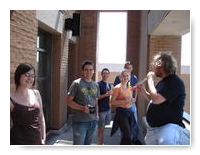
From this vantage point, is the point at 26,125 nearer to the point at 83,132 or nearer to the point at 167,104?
the point at 83,132

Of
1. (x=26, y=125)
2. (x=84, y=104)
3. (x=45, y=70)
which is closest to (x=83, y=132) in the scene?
(x=84, y=104)

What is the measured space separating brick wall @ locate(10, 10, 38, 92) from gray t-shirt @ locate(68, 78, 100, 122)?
43cm

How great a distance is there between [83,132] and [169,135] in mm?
718

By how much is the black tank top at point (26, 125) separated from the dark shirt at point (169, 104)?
0.72 metres

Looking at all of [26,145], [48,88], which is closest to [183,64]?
[26,145]

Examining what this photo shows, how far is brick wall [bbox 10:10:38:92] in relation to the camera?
1815mm

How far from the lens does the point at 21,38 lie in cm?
196

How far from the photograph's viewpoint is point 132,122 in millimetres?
2773

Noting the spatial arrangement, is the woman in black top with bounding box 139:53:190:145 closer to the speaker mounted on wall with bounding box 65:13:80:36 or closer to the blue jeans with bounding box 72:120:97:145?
the blue jeans with bounding box 72:120:97:145

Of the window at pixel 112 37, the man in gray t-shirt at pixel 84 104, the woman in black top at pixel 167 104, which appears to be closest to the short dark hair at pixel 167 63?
the woman in black top at pixel 167 104

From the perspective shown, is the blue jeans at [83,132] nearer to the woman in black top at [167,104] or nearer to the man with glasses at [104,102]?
the man with glasses at [104,102]

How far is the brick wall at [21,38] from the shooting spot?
1.82m

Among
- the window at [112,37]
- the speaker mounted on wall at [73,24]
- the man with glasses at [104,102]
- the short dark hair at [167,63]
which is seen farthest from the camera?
the speaker mounted on wall at [73,24]

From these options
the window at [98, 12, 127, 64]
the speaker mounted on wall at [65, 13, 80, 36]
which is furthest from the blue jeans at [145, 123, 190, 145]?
the speaker mounted on wall at [65, 13, 80, 36]
